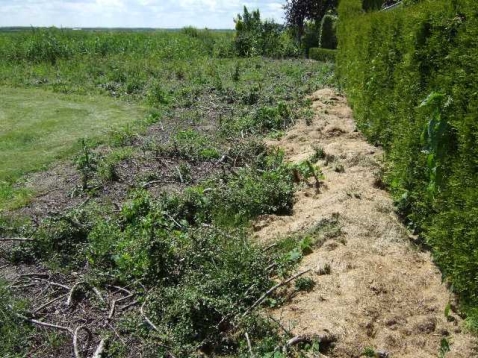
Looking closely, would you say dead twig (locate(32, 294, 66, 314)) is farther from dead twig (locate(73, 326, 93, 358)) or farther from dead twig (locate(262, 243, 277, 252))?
dead twig (locate(262, 243, 277, 252))

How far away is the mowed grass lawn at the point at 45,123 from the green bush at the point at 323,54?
10256 millimetres

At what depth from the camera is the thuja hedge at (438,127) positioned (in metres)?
3.48

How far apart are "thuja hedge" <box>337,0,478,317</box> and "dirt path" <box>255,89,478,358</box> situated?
0.71ft

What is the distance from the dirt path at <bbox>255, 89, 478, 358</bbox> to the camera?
330 cm

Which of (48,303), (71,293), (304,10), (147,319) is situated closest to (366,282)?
(147,319)

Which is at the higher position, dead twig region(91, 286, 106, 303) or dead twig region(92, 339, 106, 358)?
dead twig region(91, 286, 106, 303)

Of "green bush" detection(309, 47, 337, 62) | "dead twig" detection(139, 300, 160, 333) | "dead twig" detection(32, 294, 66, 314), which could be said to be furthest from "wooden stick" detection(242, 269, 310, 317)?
"green bush" detection(309, 47, 337, 62)

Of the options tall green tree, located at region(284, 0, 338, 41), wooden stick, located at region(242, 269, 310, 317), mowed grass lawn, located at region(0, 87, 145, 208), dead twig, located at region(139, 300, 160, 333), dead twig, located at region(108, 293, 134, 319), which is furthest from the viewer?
tall green tree, located at region(284, 0, 338, 41)

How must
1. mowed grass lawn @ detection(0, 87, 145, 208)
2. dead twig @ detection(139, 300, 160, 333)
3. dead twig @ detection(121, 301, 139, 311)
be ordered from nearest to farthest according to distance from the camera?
dead twig @ detection(139, 300, 160, 333)
dead twig @ detection(121, 301, 139, 311)
mowed grass lawn @ detection(0, 87, 145, 208)

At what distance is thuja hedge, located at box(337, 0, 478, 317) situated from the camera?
348cm

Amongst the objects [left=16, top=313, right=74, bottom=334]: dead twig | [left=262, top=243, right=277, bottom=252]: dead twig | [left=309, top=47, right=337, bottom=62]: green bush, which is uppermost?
[left=309, top=47, right=337, bottom=62]: green bush

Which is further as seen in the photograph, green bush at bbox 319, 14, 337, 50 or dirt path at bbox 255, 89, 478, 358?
green bush at bbox 319, 14, 337, 50

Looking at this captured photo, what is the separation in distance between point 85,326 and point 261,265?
1.56 metres

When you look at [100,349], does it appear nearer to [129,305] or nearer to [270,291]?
[129,305]
